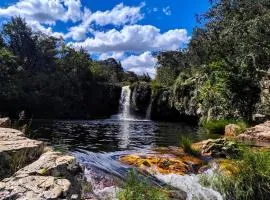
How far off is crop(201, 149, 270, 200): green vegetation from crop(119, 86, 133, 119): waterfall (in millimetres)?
44435

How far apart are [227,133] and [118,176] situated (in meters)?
13.5

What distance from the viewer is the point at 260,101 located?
990 inches

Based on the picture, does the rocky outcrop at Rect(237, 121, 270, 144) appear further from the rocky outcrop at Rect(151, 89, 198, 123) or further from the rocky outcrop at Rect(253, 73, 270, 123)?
the rocky outcrop at Rect(151, 89, 198, 123)

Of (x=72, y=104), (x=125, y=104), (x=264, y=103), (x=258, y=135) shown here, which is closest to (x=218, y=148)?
(x=258, y=135)

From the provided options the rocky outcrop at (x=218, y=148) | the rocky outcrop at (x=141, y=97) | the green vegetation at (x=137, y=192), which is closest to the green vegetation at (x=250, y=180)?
the green vegetation at (x=137, y=192)

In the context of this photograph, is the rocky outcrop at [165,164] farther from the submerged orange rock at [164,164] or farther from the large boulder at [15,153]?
the large boulder at [15,153]

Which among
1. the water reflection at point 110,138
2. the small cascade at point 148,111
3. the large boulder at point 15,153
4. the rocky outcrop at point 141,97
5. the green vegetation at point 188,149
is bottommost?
the water reflection at point 110,138

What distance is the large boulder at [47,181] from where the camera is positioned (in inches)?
201

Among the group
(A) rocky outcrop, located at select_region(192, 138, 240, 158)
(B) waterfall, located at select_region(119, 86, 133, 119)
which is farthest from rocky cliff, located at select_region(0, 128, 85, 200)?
(B) waterfall, located at select_region(119, 86, 133, 119)

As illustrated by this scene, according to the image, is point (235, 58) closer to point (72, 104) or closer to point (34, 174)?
point (34, 174)

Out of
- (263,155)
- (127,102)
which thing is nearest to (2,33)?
(127,102)

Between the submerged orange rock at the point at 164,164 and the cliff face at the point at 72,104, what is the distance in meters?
41.7

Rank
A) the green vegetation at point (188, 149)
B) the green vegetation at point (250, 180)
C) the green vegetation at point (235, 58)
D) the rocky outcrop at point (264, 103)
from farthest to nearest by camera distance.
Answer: the green vegetation at point (235, 58) → the rocky outcrop at point (264, 103) → the green vegetation at point (188, 149) → the green vegetation at point (250, 180)

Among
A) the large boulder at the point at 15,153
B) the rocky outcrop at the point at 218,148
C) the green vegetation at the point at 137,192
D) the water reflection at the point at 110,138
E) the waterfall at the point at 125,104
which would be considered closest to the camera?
the green vegetation at the point at 137,192
